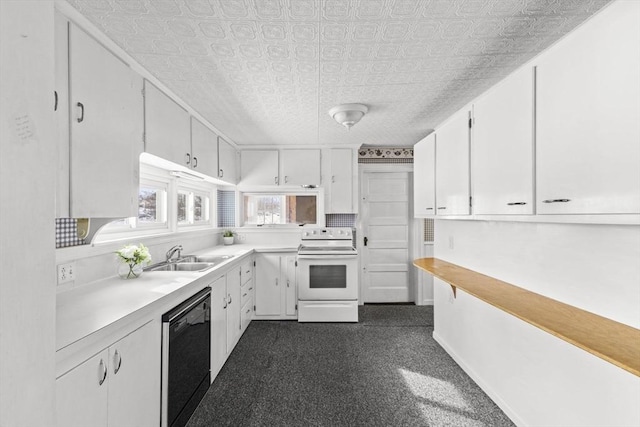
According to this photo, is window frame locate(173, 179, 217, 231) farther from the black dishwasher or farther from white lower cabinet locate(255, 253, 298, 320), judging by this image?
the black dishwasher

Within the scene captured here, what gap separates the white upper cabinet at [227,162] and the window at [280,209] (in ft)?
1.52

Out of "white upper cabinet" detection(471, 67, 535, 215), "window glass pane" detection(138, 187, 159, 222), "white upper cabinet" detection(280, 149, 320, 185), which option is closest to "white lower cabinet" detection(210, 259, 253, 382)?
"window glass pane" detection(138, 187, 159, 222)

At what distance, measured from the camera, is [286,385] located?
89.2 inches

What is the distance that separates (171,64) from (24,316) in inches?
70.7

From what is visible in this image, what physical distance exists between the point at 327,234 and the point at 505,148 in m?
2.64

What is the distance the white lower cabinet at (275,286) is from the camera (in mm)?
3617

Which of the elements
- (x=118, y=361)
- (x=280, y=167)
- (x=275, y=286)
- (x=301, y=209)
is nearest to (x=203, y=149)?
(x=280, y=167)

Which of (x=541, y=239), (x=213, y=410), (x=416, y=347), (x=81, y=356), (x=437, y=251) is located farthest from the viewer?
(x=437, y=251)

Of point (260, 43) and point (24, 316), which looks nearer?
point (24, 316)

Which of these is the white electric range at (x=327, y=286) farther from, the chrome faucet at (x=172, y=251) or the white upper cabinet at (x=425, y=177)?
the chrome faucet at (x=172, y=251)

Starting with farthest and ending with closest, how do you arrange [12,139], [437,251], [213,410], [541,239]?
[437,251]
[213,410]
[541,239]
[12,139]

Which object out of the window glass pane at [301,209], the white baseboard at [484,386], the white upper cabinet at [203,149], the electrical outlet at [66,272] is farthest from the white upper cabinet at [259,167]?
the white baseboard at [484,386]

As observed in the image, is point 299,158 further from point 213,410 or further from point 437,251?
point 213,410

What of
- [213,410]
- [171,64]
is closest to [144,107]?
[171,64]
